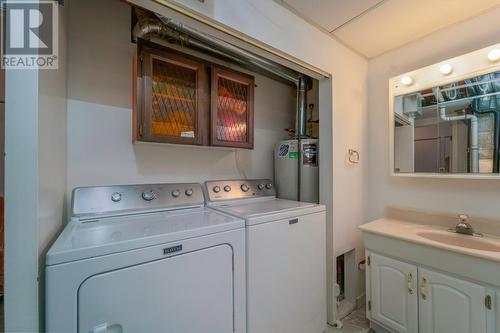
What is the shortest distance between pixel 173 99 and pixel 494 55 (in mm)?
2278

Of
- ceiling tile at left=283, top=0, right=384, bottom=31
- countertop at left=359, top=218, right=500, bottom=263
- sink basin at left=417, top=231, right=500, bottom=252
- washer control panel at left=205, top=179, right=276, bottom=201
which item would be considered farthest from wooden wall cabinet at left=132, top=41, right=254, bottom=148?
sink basin at left=417, top=231, right=500, bottom=252

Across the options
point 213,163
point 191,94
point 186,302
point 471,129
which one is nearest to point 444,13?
point 471,129

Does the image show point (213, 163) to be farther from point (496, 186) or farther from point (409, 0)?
point (496, 186)

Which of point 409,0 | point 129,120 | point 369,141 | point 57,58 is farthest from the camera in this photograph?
point 369,141

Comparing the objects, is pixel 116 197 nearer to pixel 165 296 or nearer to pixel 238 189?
pixel 165 296

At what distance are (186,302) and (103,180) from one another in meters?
1.00

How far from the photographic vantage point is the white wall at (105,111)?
1.39 meters

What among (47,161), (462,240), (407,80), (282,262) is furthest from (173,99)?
(462,240)

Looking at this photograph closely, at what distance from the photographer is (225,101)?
1.80 m

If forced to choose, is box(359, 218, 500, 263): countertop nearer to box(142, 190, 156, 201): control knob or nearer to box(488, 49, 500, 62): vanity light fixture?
box(488, 49, 500, 62): vanity light fixture

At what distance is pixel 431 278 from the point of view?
1.43 metres

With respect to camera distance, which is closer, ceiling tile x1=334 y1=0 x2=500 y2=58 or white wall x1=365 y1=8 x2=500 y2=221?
ceiling tile x1=334 y1=0 x2=500 y2=58

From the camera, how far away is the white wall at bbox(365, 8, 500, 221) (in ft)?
5.25

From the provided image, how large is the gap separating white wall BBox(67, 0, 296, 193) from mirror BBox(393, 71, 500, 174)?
1.94 m
